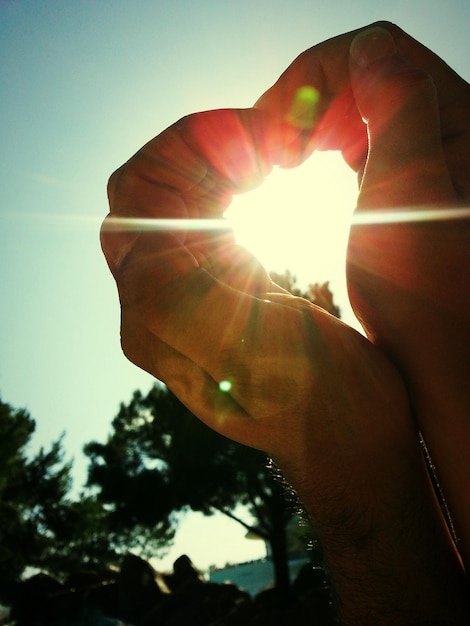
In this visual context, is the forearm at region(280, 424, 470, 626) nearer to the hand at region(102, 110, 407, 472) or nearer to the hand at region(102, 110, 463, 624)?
the hand at region(102, 110, 463, 624)

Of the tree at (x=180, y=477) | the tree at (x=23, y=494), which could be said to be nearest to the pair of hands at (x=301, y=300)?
the tree at (x=180, y=477)

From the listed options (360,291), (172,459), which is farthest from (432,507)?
(172,459)

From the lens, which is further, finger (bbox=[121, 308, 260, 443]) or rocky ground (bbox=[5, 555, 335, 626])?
rocky ground (bbox=[5, 555, 335, 626])

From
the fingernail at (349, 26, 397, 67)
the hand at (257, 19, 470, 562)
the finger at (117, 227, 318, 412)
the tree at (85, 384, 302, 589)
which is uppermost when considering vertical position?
the tree at (85, 384, 302, 589)

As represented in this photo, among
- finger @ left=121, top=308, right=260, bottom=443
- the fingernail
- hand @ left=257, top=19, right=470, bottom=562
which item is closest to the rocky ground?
hand @ left=257, top=19, right=470, bottom=562

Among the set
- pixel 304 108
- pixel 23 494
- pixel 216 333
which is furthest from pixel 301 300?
pixel 23 494

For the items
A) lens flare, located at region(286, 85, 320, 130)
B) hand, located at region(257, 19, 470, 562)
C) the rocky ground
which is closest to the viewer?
hand, located at region(257, 19, 470, 562)

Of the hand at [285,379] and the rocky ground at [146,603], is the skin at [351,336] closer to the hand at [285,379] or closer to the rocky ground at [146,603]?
the hand at [285,379]
